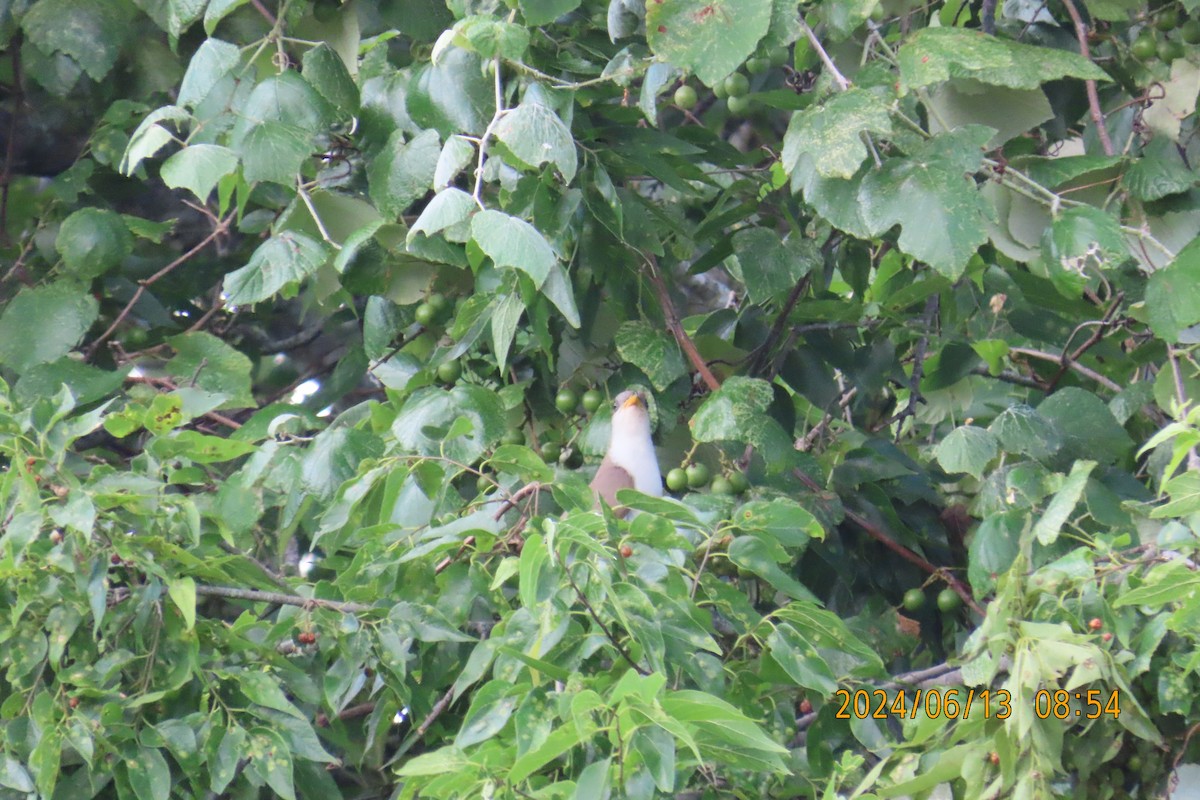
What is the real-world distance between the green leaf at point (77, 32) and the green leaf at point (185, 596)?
1484 mm

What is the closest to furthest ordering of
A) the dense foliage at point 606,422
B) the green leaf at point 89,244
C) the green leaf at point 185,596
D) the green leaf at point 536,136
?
the dense foliage at point 606,422
the green leaf at point 185,596
the green leaf at point 536,136
the green leaf at point 89,244

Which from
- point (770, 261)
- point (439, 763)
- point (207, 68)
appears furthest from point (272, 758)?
point (770, 261)

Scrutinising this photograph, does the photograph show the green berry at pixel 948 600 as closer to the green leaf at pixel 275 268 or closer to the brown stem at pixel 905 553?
the brown stem at pixel 905 553

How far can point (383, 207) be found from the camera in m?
2.36

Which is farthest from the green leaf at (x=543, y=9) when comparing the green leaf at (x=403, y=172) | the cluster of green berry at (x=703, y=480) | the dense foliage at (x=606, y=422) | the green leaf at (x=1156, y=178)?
the green leaf at (x=1156, y=178)

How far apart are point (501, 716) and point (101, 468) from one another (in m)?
0.82

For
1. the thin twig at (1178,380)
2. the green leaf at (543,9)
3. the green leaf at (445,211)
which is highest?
the green leaf at (543,9)

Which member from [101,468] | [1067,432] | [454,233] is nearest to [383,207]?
[454,233]

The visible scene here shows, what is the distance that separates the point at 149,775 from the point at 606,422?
3.17ft

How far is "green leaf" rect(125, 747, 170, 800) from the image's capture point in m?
1.88

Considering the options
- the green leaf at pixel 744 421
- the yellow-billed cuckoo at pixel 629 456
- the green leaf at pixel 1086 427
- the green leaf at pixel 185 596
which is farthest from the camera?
the yellow-billed cuckoo at pixel 629 456

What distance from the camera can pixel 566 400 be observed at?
2.62 metres

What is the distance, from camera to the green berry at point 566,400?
103 inches

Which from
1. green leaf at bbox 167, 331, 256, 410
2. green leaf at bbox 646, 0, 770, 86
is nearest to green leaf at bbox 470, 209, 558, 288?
green leaf at bbox 646, 0, 770, 86
